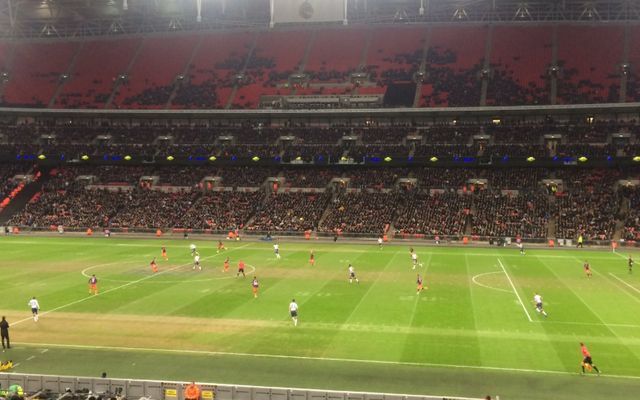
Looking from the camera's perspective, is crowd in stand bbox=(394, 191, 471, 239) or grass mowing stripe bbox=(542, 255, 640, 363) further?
crowd in stand bbox=(394, 191, 471, 239)

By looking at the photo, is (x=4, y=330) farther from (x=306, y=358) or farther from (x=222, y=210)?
(x=222, y=210)

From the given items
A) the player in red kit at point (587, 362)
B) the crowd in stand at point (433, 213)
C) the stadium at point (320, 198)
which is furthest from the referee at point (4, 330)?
the crowd in stand at point (433, 213)

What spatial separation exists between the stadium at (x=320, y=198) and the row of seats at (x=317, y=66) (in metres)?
0.42

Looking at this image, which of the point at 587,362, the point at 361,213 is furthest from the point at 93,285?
the point at 361,213

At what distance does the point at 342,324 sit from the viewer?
99.6 feet

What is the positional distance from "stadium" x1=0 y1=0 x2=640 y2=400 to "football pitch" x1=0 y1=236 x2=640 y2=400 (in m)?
0.20

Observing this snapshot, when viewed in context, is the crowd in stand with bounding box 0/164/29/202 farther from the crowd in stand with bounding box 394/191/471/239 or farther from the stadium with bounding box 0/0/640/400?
the crowd in stand with bounding box 394/191/471/239

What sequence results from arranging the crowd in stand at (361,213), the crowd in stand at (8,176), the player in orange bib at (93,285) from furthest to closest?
the crowd in stand at (8,176)
the crowd in stand at (361,213)
the player in orange bib at (93,285)

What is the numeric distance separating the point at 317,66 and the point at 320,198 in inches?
1025

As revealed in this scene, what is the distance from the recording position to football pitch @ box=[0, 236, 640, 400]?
23.1 m

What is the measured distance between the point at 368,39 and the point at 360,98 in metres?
15.8

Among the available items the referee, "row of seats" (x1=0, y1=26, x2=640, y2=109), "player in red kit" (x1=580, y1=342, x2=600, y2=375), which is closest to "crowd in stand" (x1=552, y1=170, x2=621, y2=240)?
"row of seats" (x1=0, y1=26, x2=640, y2=109)

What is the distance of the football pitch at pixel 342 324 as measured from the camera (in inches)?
908

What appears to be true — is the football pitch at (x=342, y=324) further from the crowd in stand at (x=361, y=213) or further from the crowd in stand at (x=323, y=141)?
the crowd in stand at (x=323, y=141)
